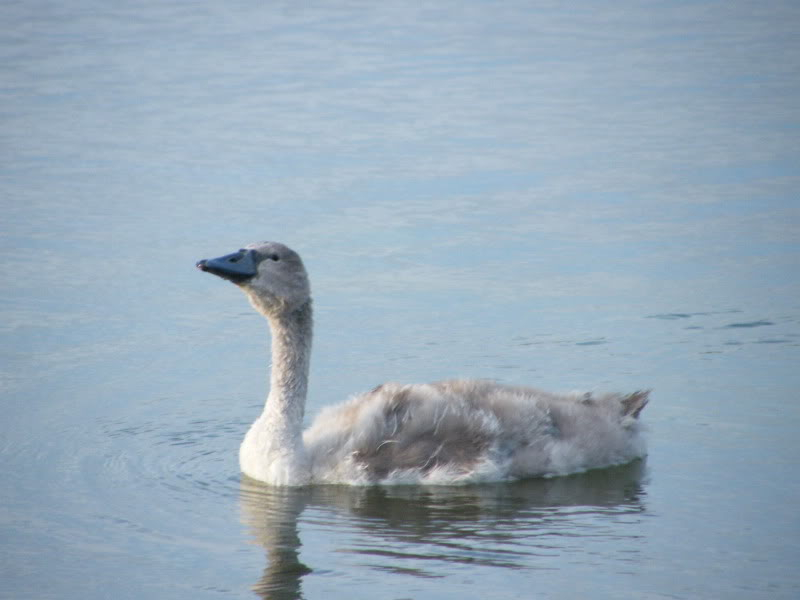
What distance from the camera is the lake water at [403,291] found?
8398 mm

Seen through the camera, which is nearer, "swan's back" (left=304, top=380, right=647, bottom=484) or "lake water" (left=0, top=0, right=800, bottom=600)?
"lake water" (left=0, top=0, right=800, bottom=600)

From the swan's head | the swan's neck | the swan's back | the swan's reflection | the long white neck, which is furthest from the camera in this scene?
the swan's neck

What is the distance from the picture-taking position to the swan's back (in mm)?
9562

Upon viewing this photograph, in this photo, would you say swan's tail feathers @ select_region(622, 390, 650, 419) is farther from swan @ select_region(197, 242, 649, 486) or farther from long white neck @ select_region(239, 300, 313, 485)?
long white neck @ select_region(239, 300, 313, 485)

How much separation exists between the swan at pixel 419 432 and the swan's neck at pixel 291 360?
0.02 metres

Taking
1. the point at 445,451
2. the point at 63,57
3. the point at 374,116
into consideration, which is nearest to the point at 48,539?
the point at 445,451

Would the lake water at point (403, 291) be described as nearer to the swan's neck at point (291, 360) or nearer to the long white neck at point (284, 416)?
the long white neck at point (284, 416)

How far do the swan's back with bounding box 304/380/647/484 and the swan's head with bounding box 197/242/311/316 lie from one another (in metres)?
0.89

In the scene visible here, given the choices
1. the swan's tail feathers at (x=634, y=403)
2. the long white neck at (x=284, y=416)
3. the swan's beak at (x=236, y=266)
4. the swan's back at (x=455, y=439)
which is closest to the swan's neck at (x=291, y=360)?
the long white neck at (x=284, y=416)

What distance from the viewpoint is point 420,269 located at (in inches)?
561

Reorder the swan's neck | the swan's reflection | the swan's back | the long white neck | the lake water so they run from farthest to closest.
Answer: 1. the swan's neck
2. the long white neck
3. the swan's back
4. the lake water
5. the swan's reflection

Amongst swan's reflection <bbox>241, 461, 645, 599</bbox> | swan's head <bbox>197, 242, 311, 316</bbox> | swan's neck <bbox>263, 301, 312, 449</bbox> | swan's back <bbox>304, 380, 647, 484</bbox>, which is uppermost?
swan's head <bbox>197, 242, 311, 316</bbox>

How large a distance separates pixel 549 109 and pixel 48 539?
13872 millimetres

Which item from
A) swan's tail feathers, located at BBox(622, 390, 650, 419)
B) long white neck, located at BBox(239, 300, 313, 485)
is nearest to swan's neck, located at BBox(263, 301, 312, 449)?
long white neck, located at BBox(239, 300, 313, 485)
